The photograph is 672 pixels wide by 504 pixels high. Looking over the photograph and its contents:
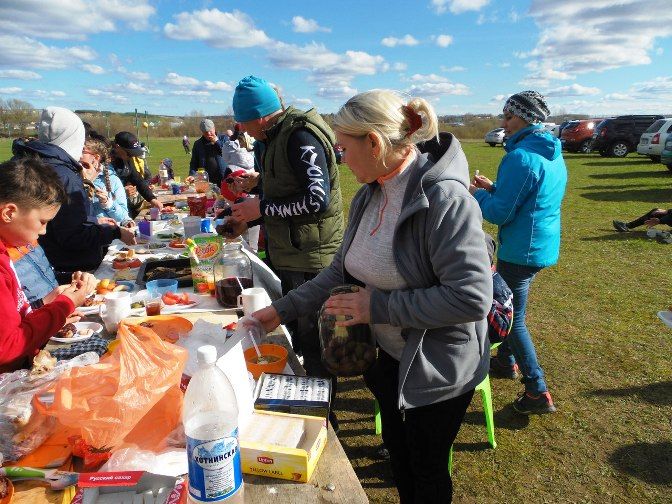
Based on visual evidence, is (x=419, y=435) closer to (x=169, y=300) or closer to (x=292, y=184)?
(x=169, y=300)

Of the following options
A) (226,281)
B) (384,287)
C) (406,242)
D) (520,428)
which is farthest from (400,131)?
(520,428)

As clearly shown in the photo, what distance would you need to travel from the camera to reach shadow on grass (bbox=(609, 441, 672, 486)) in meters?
2.65

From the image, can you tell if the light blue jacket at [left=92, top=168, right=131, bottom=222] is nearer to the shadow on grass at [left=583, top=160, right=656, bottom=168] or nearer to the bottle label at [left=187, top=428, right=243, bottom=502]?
the bottle label at [left=187, top=428, right=243, bottom=502]

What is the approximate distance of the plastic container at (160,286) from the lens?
8.33 feet

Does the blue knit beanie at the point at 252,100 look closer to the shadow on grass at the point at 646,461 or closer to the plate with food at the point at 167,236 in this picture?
the plate with food at the point at 167,236

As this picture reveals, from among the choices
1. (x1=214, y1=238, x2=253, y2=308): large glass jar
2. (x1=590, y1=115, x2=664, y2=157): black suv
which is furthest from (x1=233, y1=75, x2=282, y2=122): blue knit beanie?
(x1=590, y1=115, x2=664, y2=157): black suv

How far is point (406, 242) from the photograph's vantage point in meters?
1.54

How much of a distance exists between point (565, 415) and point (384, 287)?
2375 mm

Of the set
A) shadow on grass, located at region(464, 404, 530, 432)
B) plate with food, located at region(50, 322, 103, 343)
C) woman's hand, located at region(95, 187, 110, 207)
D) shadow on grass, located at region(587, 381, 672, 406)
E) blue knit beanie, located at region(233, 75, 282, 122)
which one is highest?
blue knit beanie, located at region(233, 75, 282, 122)

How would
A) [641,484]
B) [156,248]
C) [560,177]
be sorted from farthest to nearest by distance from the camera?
[156,248]
[560,177]
[641,484]

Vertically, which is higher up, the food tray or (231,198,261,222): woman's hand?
(231,198,261,222): woman's hand

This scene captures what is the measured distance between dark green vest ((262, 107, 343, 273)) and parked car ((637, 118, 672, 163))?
16516 mm

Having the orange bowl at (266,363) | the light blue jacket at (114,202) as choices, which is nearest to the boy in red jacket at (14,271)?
the orange bowl at (266,363)

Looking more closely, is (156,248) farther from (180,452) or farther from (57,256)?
(180,452)
